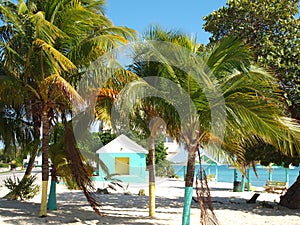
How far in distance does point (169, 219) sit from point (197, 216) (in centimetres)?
112

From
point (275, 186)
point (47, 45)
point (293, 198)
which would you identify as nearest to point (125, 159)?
point (275, 186)

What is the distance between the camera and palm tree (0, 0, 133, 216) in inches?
376

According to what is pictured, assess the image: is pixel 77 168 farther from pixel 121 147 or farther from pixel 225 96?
pixel 121 147

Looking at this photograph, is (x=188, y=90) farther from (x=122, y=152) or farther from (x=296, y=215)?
(x=122, y=152)

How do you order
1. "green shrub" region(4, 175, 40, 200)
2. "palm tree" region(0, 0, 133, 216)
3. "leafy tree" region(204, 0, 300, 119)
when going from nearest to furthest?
"palm tree" region(0, 0, 133, 216), "leafy tree" region(204, 0, 300, 119), "green shrub" region(4, 175, 40, 200)

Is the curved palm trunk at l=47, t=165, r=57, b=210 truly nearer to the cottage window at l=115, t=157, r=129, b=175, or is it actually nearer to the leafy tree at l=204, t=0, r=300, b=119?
the leafy tree at l=204, t=0, r=300, b=119

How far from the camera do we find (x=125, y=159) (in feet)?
95.3

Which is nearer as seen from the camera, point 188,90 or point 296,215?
point 188,90

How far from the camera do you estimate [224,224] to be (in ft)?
35.1

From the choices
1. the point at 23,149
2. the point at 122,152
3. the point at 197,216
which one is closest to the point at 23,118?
the point at 23,149

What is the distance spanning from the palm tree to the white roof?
17382mm

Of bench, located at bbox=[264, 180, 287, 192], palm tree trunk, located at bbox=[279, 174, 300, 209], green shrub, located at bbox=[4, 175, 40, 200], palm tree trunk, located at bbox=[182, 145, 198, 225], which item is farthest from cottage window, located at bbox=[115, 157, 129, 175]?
palm tree trunk, located at bbox=[182, 145, 198, 225]

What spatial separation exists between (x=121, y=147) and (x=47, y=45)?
1979cm

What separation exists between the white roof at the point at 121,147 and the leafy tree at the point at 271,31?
14.6 metres
